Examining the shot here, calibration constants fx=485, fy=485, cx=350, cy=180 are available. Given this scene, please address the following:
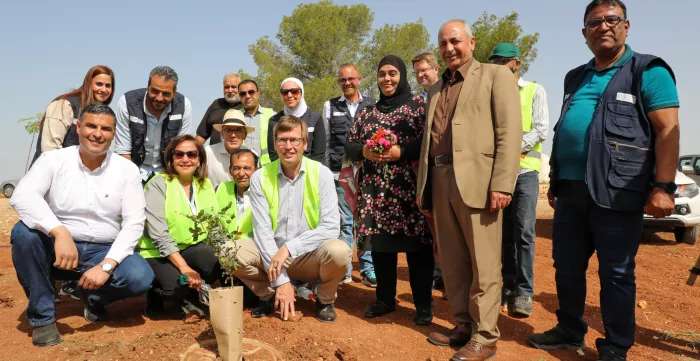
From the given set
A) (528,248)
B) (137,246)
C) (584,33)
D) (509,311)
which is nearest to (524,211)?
(528,248)

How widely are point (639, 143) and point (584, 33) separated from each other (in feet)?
2.79

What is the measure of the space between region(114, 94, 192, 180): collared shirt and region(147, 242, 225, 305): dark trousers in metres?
1.05

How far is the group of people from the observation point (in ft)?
10.1

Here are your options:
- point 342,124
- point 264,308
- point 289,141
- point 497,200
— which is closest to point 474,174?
point 497,200

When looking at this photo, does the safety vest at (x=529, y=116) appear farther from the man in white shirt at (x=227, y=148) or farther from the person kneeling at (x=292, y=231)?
the man in white shirt at (x=227, y=148)

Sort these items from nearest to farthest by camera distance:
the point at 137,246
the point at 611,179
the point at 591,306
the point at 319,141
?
the point at 611,179 → the point at 137,246 → the point at 591,306 → the point at 319,141

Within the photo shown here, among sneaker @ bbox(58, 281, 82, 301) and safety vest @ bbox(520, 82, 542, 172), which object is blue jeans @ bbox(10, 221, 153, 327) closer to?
sneaker @ bbox(58, 281, 82, 301)

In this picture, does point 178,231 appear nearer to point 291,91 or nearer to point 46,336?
point 46,336

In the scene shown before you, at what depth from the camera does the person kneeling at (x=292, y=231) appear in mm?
3863

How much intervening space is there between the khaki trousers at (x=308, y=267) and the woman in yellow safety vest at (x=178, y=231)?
0.33 m

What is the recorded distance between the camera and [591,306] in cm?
470

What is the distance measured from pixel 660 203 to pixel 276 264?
2603 millimetres

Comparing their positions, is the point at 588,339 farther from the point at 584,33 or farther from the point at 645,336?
the point at 584,33

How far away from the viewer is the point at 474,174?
3168 millimetres
